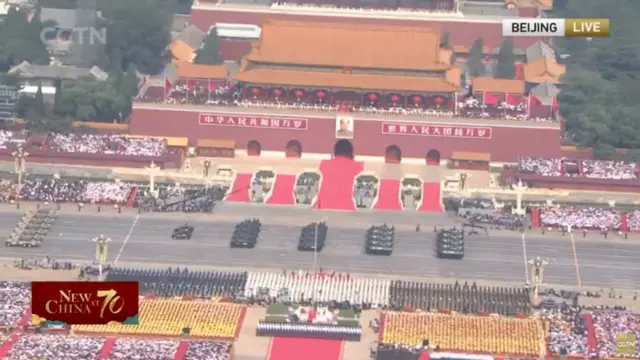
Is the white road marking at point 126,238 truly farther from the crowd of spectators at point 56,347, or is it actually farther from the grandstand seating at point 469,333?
the grandstand seating at point 469,333

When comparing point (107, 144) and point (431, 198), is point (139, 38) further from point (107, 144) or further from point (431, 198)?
point (431, 198)

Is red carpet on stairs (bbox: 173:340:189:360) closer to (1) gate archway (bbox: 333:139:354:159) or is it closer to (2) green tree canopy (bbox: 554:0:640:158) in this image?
(1) gate archway (bbox: 333:139:354:159)

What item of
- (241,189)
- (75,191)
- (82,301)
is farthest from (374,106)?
(82,301)

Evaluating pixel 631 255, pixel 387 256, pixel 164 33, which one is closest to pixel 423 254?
pixel 387 256

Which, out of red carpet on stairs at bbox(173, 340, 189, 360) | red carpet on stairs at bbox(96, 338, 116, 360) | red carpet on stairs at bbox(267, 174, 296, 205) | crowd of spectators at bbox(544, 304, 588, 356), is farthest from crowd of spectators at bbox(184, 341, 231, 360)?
red carpet on stairs at bbox(267, 174, 296, 205)

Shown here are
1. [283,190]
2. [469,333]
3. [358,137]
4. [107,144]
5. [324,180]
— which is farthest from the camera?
[358,137]

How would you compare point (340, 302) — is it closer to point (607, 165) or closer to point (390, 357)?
point (390, 357)
